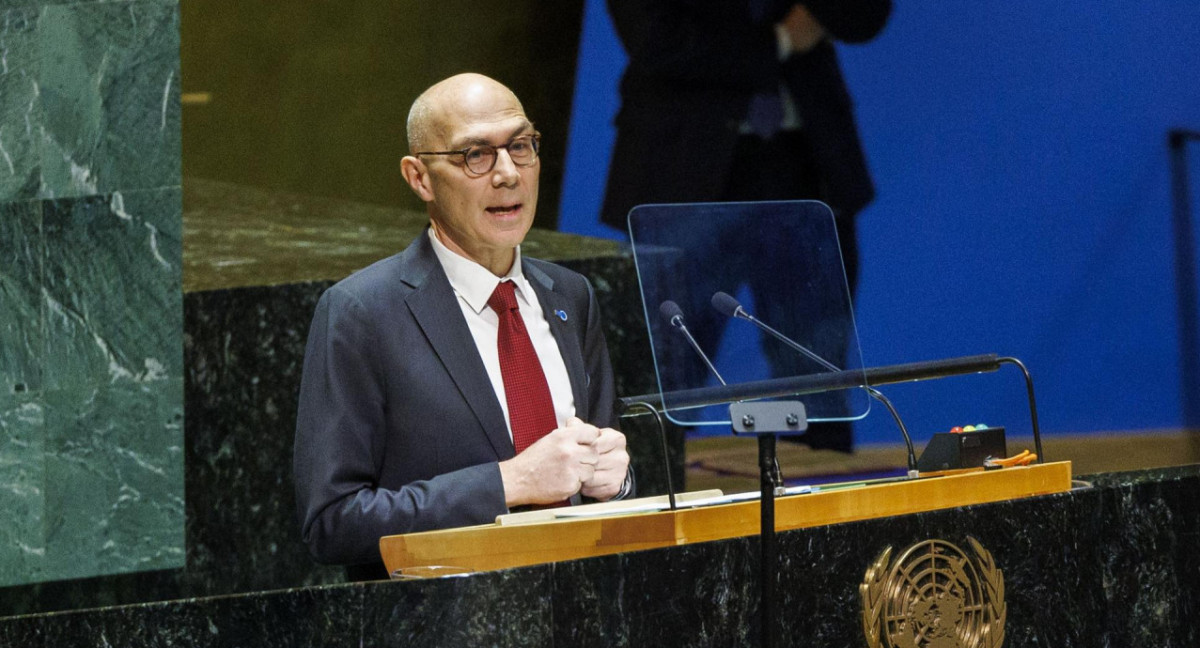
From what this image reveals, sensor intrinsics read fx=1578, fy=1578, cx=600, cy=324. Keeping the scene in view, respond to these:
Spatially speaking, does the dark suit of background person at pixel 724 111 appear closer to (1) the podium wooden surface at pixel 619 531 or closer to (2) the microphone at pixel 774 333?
(2) the microphone at pixel 774 333

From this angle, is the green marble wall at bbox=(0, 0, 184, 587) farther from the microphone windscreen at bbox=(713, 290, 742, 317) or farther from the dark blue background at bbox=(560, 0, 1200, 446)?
the dark blue background at bbox=(560, 0, 1200, 446)

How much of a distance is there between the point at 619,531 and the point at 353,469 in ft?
1.93

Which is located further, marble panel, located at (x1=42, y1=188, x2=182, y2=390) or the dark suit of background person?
the dark suit of background person

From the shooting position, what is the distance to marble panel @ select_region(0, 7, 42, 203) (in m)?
4.00

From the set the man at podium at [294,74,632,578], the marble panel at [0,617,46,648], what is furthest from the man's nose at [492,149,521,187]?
the marble panel at [0,617,46,648]

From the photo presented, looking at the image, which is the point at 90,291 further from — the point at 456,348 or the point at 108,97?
the point at 456,348

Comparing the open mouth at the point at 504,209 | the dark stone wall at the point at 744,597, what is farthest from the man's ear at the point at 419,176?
the dark stone wall at the point at 744,597

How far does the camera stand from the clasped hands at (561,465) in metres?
2.35

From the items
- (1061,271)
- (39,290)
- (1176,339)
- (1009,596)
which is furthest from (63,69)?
(1176,339)

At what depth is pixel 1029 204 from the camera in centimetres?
558

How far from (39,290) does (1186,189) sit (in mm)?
3771

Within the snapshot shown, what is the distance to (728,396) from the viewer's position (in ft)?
8.03

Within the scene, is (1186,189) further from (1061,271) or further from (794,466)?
(794,466)

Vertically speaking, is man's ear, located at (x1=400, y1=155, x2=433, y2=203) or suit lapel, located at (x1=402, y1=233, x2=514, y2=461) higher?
man's ear, located at (x1=400, y1=155, x2=433, y2=203)
